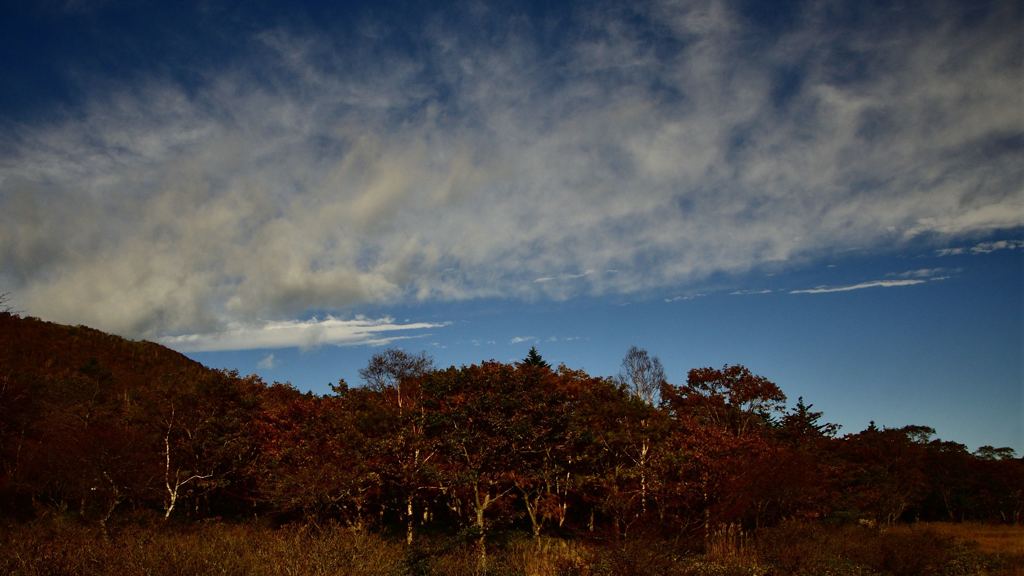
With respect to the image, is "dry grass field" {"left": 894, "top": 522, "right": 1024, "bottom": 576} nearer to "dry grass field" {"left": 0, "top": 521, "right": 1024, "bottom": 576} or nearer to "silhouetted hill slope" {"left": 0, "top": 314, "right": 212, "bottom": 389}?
"dry grass field" {"left": 0, "top": 521, "right": 1024, "bottom": 576}

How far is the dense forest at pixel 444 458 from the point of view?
23109mm

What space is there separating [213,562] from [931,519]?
5502 centimetres

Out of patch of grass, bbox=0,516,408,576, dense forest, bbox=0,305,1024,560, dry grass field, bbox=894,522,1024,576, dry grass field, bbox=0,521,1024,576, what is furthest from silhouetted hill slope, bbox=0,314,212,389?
dry grass field, bbox=894,522,1024,576

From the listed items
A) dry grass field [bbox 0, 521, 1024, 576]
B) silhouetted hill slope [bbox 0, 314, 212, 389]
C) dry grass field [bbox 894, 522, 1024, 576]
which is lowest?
dry grass field [bbox 894, 522, 1024, 576]

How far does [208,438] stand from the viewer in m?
27.3

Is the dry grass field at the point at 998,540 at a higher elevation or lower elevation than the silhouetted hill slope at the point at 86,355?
lower

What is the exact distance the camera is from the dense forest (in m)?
23.1

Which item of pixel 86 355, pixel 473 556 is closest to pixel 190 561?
pixel 473 556

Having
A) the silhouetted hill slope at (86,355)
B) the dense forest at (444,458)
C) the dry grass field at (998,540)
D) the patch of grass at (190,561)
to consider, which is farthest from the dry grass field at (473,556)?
the silhouetted hill slope at (86,355)

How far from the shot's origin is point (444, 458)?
25.6m

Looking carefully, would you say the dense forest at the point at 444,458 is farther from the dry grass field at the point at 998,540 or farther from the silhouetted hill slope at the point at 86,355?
the silhouetted hill slope at the point at 86,355

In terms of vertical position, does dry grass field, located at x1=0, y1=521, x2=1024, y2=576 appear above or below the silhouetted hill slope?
below

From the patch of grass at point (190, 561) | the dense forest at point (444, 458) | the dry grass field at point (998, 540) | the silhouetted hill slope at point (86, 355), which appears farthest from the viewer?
the silhouetted hill slope at point (86, 355)

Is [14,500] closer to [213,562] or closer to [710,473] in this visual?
[213,562]
